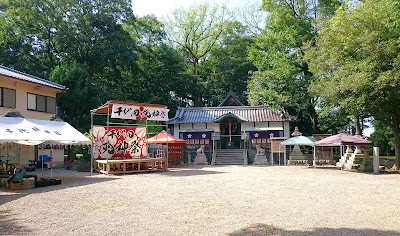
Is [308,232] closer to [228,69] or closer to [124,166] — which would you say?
[124,166]

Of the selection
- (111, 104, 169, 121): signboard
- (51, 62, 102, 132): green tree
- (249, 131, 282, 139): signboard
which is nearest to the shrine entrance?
(249, 131, 282, 139): signboard

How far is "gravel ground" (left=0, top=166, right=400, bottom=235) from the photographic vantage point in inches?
210

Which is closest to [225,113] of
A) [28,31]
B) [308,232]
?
[28,31]

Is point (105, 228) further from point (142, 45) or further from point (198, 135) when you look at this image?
point (142, 45)

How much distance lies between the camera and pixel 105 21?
26.3 meters

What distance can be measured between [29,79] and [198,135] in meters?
12.4

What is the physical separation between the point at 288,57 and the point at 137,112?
1423 cm

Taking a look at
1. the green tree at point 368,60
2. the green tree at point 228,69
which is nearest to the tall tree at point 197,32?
the green tree at point 228,69

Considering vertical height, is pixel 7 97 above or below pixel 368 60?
below

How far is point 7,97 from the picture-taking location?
17.1m

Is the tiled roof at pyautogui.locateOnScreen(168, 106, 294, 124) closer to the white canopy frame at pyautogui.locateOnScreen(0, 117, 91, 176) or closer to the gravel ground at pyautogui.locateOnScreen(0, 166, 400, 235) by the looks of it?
the white canopy frame at pyautogui.locateOnScreen(0, 117, 91, 176)

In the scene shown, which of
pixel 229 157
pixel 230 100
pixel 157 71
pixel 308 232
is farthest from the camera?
pixel 157 71

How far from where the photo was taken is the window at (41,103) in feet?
61.8

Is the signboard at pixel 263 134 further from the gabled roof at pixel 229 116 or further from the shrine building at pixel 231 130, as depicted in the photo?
the gabled roof at pixel 229 116
